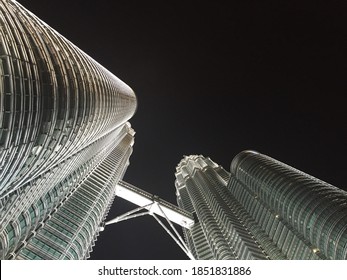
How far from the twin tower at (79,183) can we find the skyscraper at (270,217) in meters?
0.39

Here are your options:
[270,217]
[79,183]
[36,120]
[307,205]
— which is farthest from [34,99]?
[270,217]

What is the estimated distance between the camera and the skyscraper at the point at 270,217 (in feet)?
290

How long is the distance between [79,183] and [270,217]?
65.7 meters

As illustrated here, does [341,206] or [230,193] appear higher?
[341,206]

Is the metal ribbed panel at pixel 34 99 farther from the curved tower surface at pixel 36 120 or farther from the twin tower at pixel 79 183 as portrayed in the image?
the twin tower at pixel 79 183

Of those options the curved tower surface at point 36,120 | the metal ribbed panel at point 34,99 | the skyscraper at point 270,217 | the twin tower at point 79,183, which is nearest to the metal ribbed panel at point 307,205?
the skyscraper at point 270,217

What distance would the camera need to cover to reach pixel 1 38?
103ft

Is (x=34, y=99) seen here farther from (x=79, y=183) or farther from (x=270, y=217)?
(x=270, y=217)

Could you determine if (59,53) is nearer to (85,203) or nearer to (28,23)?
(28,23)

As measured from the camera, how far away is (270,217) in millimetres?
132625

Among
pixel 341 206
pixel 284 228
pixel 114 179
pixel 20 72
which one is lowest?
pixel 114 179

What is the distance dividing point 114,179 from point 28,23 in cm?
11087

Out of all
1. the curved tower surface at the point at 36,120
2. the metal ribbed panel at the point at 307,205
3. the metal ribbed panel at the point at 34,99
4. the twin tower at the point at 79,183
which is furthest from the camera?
the metal ribbed panel at the point at 307,205
